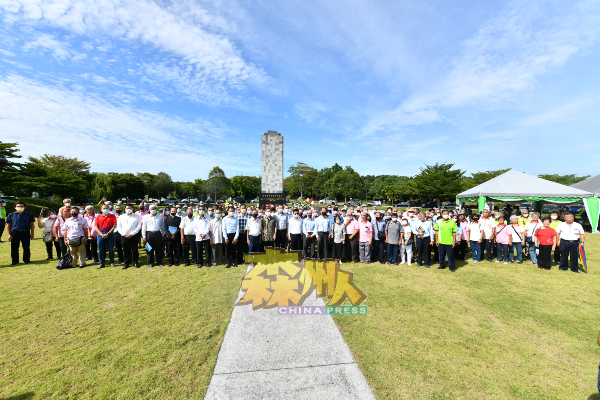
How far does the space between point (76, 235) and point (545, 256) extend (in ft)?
46.5

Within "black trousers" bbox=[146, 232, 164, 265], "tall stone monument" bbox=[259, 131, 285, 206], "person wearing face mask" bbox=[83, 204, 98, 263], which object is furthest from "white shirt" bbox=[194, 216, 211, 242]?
"tall stone monument" bbox=[259, 131, 285, 206]

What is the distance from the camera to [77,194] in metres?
32.8

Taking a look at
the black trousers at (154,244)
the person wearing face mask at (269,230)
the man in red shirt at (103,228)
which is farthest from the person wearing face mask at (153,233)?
the person wearing face mask at (269,230)

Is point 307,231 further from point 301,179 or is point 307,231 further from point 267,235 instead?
point 301,179

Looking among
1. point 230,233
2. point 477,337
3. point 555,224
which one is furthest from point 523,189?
point 230,233

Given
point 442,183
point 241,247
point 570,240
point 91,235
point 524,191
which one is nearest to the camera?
point 570,240

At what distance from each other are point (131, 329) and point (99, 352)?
57cm

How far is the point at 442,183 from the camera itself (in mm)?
37562

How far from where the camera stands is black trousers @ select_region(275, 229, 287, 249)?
29.2 ft

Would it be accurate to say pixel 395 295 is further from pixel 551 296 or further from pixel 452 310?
pixel 551 296

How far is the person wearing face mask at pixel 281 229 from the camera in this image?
8.91 m

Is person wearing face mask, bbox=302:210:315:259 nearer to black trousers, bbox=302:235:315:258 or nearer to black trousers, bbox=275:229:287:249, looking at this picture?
black trousers, bbox=302:235:315:258

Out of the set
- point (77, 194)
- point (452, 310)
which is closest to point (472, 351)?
point (452, 310)

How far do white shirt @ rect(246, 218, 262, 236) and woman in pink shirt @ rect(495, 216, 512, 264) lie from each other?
8097mm
